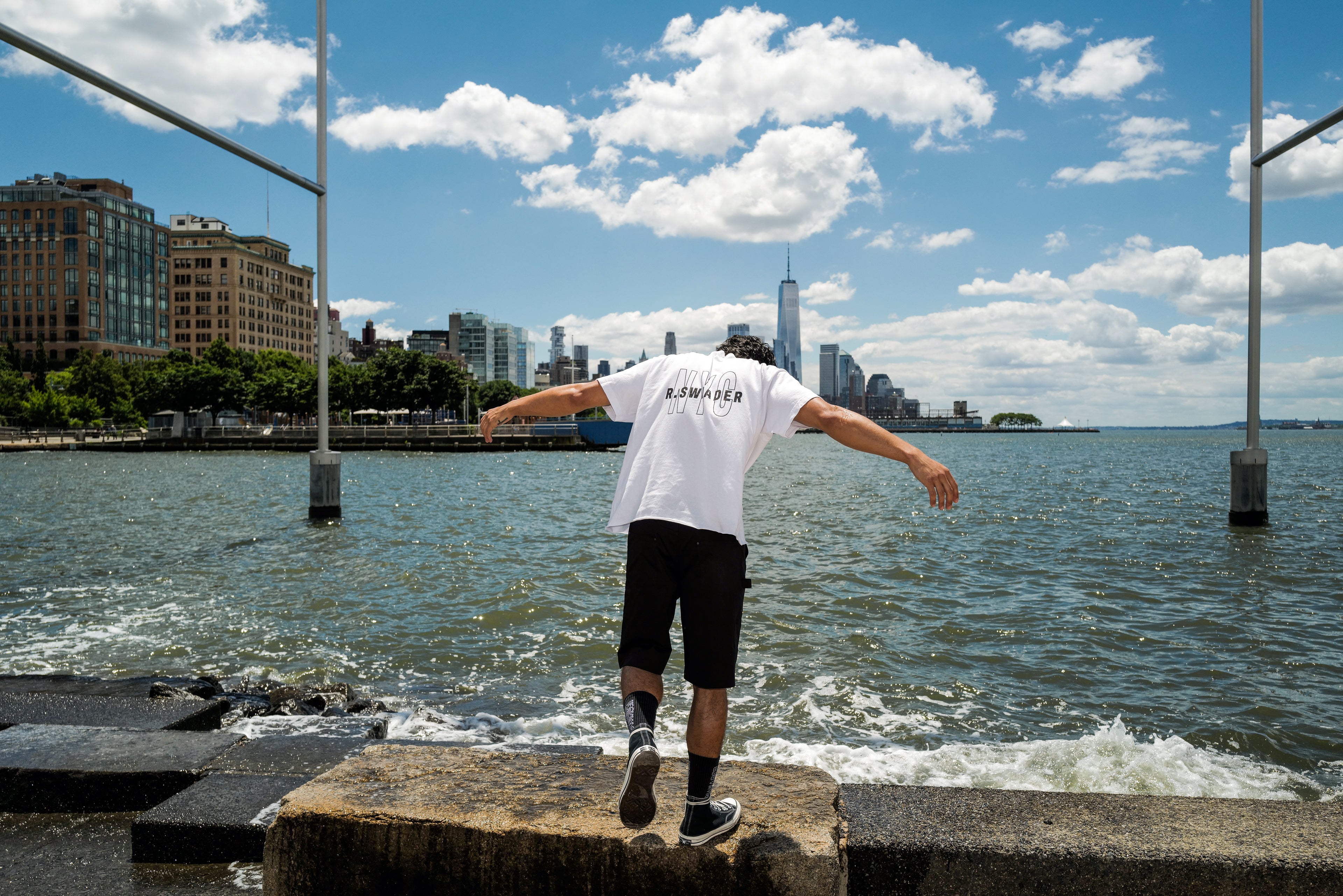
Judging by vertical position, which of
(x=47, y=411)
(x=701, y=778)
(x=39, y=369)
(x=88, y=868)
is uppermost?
(x=39, y=369)

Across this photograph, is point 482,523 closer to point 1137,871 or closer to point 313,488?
point 313,488

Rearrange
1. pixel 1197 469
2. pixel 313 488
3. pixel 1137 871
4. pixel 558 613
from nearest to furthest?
pixel 1137 871 → pixel 558 613 → pixel 313 488 → pixel 1197 469

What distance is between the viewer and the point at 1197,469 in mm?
59625

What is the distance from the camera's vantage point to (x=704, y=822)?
283 centimetres

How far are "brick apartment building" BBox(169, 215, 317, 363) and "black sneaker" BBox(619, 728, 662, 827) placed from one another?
168 meters

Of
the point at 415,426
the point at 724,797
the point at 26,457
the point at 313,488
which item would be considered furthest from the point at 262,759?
the point at 415,426

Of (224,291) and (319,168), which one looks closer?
(319,168)

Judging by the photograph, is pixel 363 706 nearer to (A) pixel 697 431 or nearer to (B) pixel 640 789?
(B) pixel 640 789

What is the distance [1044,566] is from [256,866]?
1575 cm

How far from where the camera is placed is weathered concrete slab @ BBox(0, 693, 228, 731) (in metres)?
5.20

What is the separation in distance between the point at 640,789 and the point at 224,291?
596 ft

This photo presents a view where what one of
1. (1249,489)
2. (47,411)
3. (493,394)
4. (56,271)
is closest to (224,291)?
(56,271)

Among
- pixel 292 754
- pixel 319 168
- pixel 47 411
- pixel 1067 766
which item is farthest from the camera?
pixel 47 411

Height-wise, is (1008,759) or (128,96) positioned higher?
(128,96)
